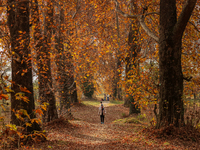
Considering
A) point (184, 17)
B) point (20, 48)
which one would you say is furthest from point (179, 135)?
point (20, 48)

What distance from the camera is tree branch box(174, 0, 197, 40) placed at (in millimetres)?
6523

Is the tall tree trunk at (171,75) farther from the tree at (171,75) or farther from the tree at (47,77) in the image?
the tree at (47,77)

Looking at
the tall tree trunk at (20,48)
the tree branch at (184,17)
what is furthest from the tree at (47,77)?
the tree branch at (184,17)

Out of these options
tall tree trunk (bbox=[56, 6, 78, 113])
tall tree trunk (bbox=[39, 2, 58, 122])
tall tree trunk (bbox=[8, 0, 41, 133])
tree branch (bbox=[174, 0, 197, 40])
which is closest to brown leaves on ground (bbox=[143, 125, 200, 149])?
tree branch (bbox=[174, 0, 197, 40])

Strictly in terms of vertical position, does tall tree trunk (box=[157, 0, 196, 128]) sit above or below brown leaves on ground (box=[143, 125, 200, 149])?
above

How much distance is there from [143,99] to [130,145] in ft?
10.5

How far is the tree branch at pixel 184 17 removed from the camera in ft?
21.4

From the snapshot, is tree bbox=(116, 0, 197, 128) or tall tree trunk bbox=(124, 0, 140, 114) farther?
tall tree trunk bbox=(124, 0, 140, 114)

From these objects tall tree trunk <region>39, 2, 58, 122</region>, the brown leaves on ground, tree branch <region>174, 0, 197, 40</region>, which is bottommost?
the brown leaves on ground

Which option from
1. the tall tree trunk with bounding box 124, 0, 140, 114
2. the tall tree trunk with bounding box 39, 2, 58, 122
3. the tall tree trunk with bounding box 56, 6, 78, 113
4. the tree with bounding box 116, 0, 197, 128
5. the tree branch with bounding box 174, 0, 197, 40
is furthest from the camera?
the tall tree trunk with bounding box 56, 6, 78, 113

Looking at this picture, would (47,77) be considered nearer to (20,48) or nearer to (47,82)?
(47,82)

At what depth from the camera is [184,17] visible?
22.2 feet

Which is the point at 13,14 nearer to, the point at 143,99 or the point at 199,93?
the point at 143,99

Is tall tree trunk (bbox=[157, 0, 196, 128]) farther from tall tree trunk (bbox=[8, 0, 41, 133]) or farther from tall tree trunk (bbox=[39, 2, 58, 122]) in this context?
tall tree trunk (bbox=[39, 2, 58, 122])
